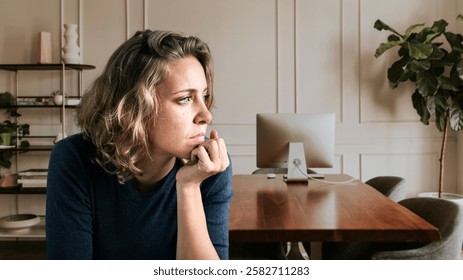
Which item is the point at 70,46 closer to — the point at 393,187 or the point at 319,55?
the point at 319,55

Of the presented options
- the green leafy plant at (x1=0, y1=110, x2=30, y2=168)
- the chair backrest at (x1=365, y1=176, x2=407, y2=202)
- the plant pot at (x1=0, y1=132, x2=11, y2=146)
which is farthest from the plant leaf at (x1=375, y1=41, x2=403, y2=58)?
the plant pot at (x1=0, y1=132, x2=11, y2=146)

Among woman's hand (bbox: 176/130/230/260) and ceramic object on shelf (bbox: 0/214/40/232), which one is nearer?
woman's hand (bbox: 176/130/230/260)

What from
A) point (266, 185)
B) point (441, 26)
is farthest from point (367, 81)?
point (266, 185)

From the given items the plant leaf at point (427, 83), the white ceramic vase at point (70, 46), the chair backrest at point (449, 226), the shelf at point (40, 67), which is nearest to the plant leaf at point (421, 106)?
the plant leaf at point (427, 83)

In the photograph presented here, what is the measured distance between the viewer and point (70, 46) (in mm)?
3930

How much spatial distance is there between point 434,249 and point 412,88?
276 centimetres

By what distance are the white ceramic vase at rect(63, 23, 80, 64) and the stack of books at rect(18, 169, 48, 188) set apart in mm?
1002

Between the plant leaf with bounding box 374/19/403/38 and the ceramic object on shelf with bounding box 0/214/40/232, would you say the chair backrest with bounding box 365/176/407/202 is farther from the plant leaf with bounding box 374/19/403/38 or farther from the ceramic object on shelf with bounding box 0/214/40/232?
the ceramic object on shelf with bounding box 0/214/40/232

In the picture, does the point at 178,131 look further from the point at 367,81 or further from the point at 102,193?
the point at 367,81

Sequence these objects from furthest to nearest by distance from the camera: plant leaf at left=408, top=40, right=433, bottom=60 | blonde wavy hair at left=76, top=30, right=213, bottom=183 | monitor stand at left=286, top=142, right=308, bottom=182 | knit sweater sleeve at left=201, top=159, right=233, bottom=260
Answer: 1. plant leaf at left=408, top=40, right=433, bottom=60
2. monitor stand at left=286, top=142, right=308, bottom=182
3. knit sweater sleeve at left=201, top=159, right=233, bottom=260
4. blonde wavy hair at left=76, top=30, right=213, bottom=183

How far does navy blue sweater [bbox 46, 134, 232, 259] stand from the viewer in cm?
110

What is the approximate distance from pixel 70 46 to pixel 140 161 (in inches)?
122

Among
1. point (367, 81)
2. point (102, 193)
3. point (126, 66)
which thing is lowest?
point (102, 193)

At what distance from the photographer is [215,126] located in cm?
417
